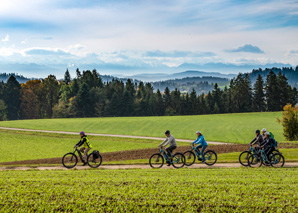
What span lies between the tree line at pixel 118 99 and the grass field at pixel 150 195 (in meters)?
102

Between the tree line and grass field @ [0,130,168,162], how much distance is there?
2434 inches

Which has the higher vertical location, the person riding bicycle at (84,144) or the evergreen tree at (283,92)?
the evergreen tree at (283,92)

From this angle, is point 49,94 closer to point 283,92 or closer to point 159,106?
point 159,106

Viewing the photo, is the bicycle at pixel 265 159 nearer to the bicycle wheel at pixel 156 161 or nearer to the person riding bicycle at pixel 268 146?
the person riding bicycle at pixel 268 146

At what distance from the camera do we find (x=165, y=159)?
796 inches

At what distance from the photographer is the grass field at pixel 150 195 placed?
10.0m

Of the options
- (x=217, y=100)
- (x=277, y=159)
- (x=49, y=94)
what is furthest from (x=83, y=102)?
(x=277, y=159)

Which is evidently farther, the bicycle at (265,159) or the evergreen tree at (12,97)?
the evergreen tree at (12,97)

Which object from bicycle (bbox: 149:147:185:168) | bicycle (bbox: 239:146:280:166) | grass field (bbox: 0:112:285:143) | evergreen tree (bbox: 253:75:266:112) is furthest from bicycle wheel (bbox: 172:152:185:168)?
evergreen tree (bbox: 253:75:266:112)

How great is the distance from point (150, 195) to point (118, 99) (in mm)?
111154

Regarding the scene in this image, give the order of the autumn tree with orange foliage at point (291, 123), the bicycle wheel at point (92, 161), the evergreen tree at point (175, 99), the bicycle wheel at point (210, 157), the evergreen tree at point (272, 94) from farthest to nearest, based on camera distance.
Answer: the evergreen tree at point (175, 99) → the evergreen tree at point (272, 94) → the autumn tree with orange foliage at point (291, 123) → the bicycle wheel at point (92, 161) → the bicycle wheel at point (210, 157)

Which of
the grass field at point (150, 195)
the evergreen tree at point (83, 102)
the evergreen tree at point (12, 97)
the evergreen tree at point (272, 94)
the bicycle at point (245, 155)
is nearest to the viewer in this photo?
the grass field at point (150, 195)

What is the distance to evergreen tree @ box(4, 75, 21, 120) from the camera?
117812 mm

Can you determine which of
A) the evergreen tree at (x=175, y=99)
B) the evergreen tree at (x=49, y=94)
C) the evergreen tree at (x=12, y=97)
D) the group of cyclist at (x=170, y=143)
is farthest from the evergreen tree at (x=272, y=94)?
the evergreen tree at (x=12, y=97)
